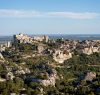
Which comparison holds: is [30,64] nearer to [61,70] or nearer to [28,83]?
[61,70]

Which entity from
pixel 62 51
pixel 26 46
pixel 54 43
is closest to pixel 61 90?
pixel 62 51

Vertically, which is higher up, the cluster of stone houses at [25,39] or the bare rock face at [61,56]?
the cluster of stone houses at [25,39]

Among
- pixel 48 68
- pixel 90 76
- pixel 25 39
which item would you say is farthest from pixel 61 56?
pixel 90 76

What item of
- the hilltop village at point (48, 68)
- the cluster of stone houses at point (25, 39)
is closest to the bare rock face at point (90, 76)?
the hilltop village at point (48, 68)

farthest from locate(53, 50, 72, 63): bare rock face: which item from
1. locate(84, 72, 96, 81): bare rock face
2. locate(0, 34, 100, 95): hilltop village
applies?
locate(84, 72, 96, 81): bare rock face

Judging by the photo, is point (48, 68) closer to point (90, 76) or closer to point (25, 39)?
point (90, 76)

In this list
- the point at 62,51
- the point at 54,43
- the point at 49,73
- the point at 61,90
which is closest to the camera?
the point at 61,90

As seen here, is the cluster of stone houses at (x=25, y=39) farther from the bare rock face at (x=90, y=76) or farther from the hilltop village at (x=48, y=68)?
the bare rock face at (x=90, y=76)

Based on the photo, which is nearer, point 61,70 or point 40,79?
point 40,79
